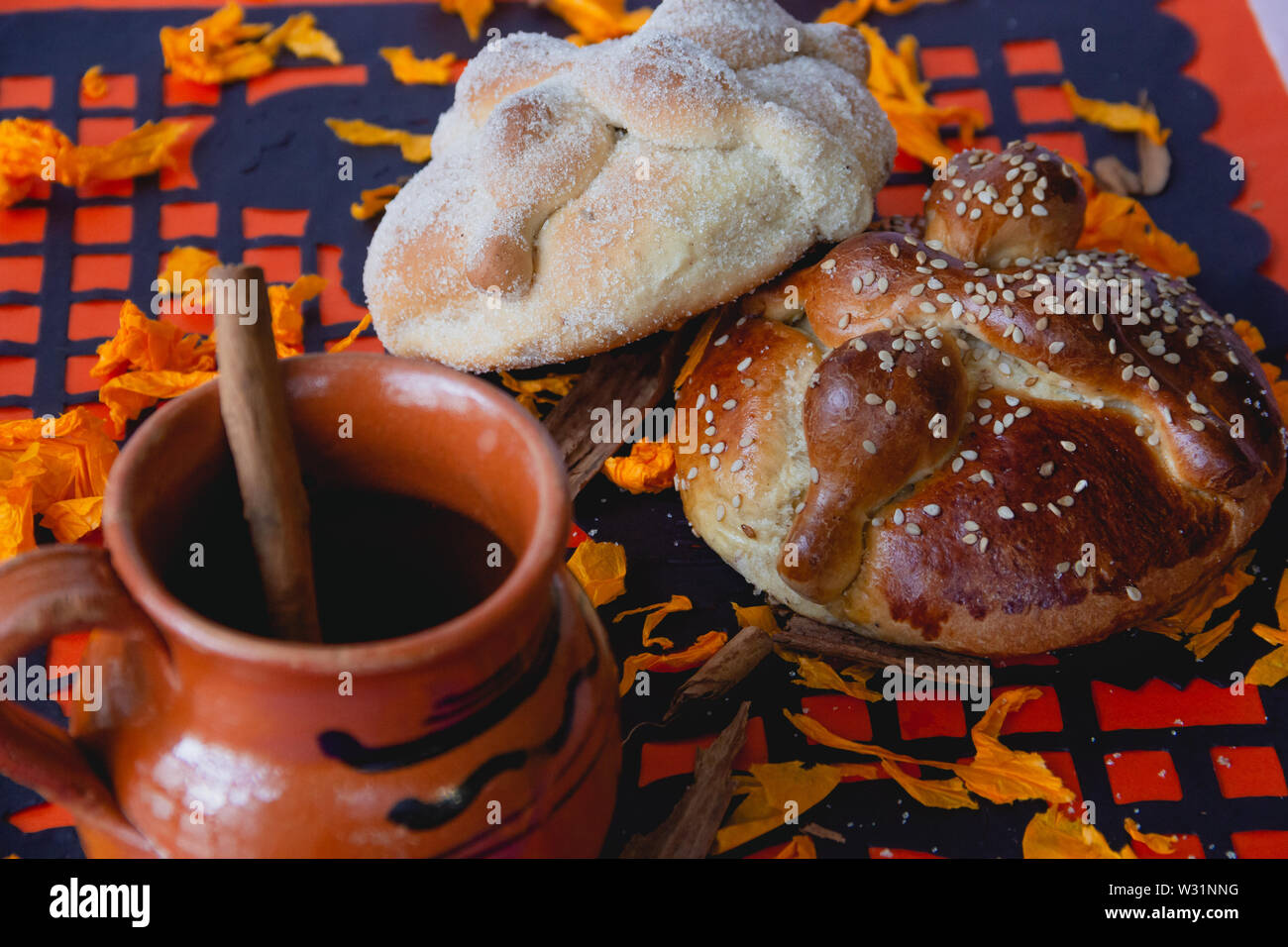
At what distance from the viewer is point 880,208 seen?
5.73 feet

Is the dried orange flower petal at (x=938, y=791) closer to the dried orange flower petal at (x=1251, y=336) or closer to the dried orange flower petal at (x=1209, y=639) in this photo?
the dried orange flower petal at (x=1209, y=639)

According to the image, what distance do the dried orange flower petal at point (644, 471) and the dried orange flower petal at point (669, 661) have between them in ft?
0.75

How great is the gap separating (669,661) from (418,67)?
1152 mm

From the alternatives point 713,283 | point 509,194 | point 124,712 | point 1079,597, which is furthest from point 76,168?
point 1079,597

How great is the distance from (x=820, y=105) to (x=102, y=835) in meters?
1.11

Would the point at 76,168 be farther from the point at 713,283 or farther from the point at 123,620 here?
the point at 123,620

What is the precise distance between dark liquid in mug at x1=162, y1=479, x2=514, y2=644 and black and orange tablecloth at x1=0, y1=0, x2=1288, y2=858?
327mm

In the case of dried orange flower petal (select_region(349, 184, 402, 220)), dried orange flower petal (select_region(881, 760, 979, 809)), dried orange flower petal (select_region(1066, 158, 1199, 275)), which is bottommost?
dried orange flower petal (select_region(881, 760, 979, 809))

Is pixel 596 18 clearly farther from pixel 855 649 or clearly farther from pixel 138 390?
pixel 855 649

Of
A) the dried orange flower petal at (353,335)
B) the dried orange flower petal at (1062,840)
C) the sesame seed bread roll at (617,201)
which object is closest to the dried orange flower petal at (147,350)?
the dried orange flower petal at (353,335)

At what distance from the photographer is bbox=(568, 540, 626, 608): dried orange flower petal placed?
128cm

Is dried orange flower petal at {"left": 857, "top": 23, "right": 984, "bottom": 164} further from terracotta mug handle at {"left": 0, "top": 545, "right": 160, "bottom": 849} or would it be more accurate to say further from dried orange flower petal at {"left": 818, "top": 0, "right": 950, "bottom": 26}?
terracotta mug handle at {"left": 0, "top": 545, "right": 160, "bottom": 849}

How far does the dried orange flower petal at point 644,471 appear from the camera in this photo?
54.6 inches

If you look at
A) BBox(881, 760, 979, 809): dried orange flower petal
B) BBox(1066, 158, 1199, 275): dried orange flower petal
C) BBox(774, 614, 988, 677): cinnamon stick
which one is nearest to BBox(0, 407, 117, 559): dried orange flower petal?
BBox(774, 614, 988, 677): cinnamon stick
